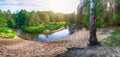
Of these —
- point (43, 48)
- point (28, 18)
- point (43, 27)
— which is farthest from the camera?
point (28, 18)

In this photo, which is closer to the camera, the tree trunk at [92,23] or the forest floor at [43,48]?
the tree trunk at [92,23]

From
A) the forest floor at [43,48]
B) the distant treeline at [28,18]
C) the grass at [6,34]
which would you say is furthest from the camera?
the distant treeline at [28,18]

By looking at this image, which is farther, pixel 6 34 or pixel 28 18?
pixel 28 18

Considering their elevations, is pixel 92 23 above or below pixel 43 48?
above

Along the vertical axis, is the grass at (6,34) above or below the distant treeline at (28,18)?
below

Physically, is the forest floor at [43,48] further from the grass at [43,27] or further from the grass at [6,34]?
the grass at [43,27]

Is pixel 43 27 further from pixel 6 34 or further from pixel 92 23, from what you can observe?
pixel 92 23

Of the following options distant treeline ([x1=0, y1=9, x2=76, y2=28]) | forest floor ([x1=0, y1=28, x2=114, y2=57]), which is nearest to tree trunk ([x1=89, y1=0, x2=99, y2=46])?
forest floor ([x1=0, y1=28, x2=114, y2=57])

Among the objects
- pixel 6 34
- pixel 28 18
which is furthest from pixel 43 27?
pixel 6 34

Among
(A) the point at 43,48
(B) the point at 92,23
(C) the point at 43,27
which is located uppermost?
(B) the point at 92,23

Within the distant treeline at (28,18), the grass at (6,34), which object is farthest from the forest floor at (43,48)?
the distant treeline at (28,18)

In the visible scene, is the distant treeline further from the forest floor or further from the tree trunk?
the tree trunk

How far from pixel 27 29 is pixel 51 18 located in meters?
4.86

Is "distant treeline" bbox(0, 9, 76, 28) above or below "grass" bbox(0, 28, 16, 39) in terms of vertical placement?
above
